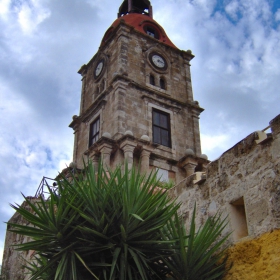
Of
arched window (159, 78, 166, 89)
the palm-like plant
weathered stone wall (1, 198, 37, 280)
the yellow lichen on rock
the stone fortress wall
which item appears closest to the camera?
the yellow lichen on rock

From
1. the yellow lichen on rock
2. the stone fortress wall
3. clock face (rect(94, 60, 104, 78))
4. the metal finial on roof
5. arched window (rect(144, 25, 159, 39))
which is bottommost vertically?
the yellow lichen on rock

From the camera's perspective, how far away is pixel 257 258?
5590 millimetres

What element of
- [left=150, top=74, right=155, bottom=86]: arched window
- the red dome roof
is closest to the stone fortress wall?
[left=150, top=74, right=155, bottom=86]: arched window

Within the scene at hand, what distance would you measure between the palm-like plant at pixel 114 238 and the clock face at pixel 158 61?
15907mm

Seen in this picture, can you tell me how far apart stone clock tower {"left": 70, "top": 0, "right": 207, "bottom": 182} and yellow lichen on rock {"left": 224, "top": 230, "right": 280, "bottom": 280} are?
11.0m

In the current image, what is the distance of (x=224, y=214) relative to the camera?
645 cm

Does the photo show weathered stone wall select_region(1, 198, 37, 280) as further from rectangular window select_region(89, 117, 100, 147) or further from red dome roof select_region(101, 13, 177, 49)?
red dome roof select_region(101, 13, 177, 49)

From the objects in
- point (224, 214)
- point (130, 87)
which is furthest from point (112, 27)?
point (224, 214)

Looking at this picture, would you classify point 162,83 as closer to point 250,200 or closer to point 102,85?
point 102,85

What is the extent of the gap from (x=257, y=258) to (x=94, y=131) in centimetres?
1533

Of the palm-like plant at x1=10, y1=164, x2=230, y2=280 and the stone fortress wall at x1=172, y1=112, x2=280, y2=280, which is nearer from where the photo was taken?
the stone fortress wall at x1=172, y1=112, x2=280, y2=280

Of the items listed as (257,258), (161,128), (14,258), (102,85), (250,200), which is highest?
(102,85)

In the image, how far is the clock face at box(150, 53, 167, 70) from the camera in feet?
70.1

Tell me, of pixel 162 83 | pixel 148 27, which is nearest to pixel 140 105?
pixel 162 83
